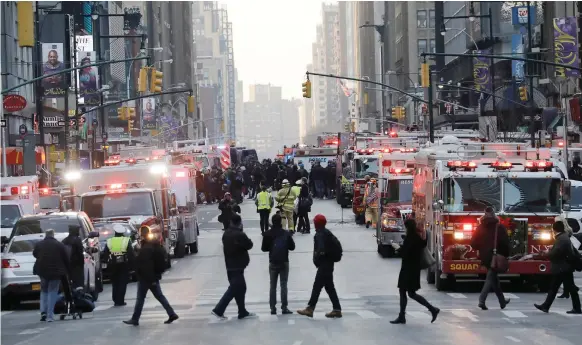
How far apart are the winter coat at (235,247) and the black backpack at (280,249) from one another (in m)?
0.40

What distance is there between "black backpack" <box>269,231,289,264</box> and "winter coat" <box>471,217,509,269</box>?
340 centimetres

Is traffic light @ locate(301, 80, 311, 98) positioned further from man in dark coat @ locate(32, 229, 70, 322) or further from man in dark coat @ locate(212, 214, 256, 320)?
man in dark coat @ locate(212, 214, 256, 320)

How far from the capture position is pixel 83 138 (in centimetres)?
7862

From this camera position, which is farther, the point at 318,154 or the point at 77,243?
the point at 318,154

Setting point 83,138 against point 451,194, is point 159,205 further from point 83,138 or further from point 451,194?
point 83,138

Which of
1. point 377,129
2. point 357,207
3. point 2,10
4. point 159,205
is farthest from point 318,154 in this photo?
point 377,129

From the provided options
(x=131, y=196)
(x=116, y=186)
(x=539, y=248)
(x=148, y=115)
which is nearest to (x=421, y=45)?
(x=148, y=115)

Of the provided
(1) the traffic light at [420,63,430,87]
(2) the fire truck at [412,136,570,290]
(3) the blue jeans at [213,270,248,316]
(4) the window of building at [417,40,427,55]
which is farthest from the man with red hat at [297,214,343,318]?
(4) the window of building at [417,40,427,55]

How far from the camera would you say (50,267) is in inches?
830

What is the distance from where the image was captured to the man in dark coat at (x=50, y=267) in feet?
69.2

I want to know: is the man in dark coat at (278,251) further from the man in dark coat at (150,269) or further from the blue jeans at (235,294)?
the man in dark coat at (150,269)

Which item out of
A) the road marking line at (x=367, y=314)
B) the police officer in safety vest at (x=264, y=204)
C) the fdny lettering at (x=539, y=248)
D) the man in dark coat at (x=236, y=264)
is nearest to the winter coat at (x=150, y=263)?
the man in dark coat at (x=236, y=264)

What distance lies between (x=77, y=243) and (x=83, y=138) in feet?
188

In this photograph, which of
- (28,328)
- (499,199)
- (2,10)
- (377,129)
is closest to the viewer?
(28,328)
